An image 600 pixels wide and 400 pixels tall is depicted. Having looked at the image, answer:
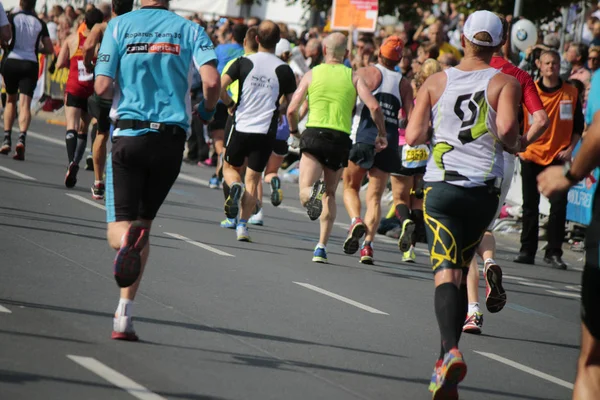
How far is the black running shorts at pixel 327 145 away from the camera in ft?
38.7

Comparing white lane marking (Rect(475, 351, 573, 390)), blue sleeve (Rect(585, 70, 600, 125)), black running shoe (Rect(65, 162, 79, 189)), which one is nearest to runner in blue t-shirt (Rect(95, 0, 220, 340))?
white lane marking (Rect(475, 351, 573, 390))

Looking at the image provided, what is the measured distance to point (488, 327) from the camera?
9.51m

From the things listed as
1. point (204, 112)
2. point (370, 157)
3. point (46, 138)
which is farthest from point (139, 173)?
point (46, 138)

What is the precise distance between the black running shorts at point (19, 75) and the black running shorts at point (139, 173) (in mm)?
11399

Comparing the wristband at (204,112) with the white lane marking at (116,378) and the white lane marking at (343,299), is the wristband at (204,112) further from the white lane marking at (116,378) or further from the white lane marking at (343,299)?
the white lane marking at (343,299)

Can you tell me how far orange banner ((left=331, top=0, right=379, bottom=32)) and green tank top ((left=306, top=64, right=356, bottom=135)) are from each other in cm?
1111

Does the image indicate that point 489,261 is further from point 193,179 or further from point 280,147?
point 193,179

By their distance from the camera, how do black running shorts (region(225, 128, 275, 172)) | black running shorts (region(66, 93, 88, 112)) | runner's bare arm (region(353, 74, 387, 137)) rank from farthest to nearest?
black running shorts (region(66, 93, 88, 112)) < black running shorts (region(225, 128, 275, 172)) < runner's bare arm (region(353, 74, 387, 137))

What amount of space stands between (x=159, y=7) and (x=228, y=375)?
2173mm

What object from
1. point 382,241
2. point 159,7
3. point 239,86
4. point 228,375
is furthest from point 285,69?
point 228,375

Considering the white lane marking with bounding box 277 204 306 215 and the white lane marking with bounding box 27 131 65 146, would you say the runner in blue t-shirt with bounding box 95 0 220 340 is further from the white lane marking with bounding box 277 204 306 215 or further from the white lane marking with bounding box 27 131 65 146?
the white lane marking with bounding box 27 131 65 146

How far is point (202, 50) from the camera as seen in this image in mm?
7191

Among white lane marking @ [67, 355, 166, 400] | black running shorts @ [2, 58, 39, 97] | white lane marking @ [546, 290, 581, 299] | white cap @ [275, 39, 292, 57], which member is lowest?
white lane marking @ [546, 290, 581, 299]

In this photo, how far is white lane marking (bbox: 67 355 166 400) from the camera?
5.88 meters
